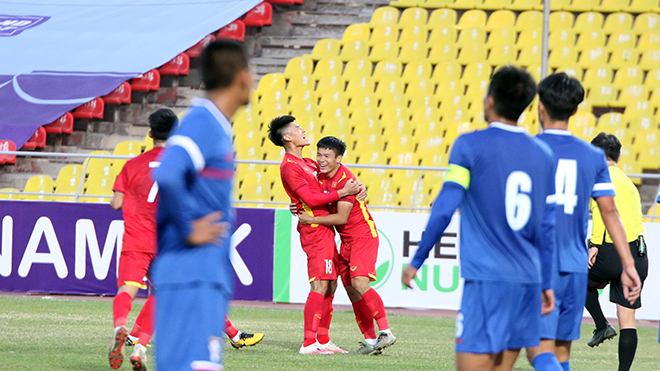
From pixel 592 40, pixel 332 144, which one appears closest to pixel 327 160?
pixel 332 144

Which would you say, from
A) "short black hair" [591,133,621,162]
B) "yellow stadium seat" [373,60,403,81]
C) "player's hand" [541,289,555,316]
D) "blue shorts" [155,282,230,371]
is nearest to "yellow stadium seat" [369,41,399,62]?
"yellow stadium seat" [373,60,403,81]

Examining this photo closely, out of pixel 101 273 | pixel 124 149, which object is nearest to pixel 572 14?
pixel 124 149

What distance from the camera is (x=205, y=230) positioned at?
10.5ft

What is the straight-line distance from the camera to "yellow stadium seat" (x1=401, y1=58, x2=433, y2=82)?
17812 millimetres

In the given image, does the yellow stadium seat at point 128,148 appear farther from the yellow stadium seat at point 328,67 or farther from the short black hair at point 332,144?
the short black hair at point 332,144

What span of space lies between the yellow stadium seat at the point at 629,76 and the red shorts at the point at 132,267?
12.6 meters

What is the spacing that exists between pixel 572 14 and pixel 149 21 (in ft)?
30.9

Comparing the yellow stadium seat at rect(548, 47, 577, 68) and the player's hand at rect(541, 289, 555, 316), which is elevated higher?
the yellow stadium seat at rect(548, 47, 577, 68)

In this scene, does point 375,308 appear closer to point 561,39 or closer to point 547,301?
point 547,301

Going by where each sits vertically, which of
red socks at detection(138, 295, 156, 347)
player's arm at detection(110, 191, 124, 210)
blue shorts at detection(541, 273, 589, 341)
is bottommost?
red socks at detection(138, 295, 156, 347)

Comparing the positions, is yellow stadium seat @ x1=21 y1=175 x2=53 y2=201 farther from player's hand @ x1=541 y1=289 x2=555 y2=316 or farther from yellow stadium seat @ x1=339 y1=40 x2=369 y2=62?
player's hand @ x1=541 y1=289 x2=555 y2=316

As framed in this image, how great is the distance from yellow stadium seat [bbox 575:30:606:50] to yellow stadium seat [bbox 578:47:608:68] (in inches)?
7.9

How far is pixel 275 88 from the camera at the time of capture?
1809 cm

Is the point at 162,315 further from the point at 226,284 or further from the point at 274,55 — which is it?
the point at 274,55
